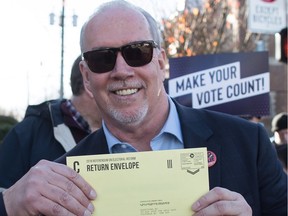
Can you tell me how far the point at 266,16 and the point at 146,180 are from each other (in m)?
7.57

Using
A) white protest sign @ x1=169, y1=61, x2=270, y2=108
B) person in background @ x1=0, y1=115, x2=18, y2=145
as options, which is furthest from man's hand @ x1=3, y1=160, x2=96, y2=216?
person in background @ x1=0, y1=115, x2=18, y2=145

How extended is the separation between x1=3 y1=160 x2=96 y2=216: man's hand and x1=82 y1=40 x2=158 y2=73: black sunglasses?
0.49 metres

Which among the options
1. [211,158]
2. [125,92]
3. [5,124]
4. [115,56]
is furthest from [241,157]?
[5,124]

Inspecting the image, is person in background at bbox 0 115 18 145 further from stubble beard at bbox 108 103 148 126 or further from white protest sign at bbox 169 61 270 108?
stubble beard at bbox 108 103 148 126

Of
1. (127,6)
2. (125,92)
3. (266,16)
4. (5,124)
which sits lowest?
(5,124)

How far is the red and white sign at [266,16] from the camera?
902cm

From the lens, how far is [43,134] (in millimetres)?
3744

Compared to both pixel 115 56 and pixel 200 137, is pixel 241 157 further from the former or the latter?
pixel 115 56

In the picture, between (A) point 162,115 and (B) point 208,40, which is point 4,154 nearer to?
(A) point 162,115

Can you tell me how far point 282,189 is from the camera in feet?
7.76

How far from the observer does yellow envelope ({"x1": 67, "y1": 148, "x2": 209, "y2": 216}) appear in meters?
2.05

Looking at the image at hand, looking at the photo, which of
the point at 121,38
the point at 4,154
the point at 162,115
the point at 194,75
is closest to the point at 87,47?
the point at 121,38

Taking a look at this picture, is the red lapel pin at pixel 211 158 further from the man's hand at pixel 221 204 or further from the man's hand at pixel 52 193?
the man's hand at pixel 52 193

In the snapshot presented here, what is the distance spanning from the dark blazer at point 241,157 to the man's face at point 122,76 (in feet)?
0.69
